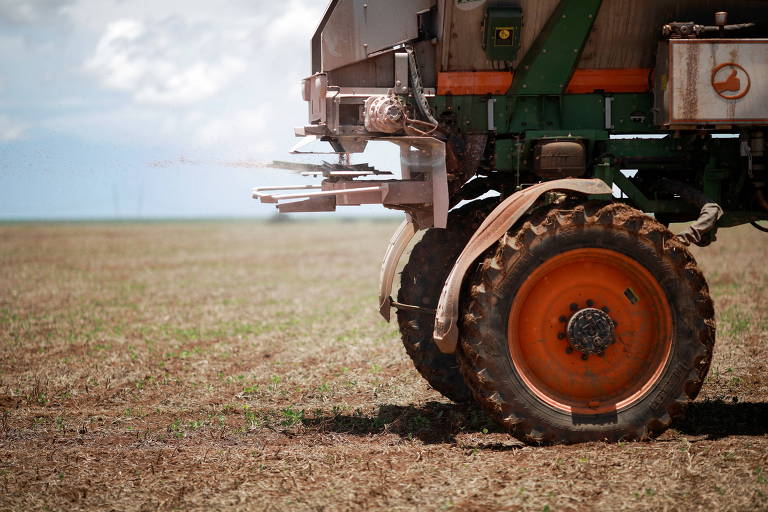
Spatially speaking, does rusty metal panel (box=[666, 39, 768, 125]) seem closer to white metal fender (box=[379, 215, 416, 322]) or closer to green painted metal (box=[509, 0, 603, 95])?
green painted metal (box=[509, 0, 603, 95])

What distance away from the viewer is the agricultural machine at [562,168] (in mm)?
5641

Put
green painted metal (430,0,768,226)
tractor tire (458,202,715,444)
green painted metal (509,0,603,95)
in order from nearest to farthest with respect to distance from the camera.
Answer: tractor tire (458,202,715,444) → green painted metal (509,0,603,95) → green painted metal (430,0,768,226)

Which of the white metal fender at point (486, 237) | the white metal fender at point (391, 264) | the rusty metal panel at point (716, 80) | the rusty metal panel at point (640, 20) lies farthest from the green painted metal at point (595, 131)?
the white metal fender at point (391, 264)

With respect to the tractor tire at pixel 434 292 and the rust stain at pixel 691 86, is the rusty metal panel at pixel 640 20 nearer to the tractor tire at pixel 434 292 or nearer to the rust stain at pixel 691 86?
the rust stain at pixel 691 86

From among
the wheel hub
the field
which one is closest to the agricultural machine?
the wheel hub

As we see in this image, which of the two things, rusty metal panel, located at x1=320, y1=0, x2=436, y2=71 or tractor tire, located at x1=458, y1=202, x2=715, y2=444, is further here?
rusty metal panel, located at x1=320, y1=0, x2=436, y2=71

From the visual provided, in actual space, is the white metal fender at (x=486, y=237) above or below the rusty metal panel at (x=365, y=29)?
below

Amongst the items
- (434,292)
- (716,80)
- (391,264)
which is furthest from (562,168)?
(391,264)

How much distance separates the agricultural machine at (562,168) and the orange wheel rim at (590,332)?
0.01 m

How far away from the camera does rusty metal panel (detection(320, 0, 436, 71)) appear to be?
21.3 ft

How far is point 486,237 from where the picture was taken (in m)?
5.79

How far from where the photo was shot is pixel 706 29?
19.6ft

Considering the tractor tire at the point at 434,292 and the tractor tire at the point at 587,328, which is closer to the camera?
the tractor tire at the point at 587,328

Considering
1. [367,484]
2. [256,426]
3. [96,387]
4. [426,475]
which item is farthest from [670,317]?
[96,387]
